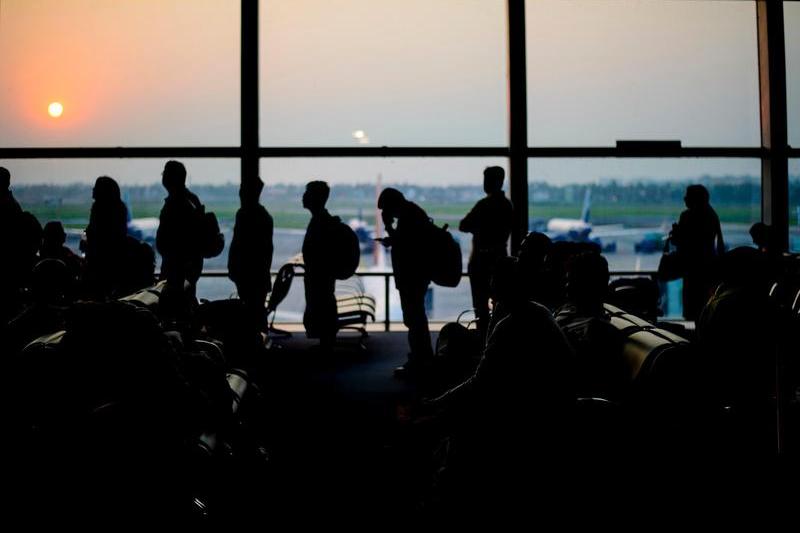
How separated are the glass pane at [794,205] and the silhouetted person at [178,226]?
223 inches

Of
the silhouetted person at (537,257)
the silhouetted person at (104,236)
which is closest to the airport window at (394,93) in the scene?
the silhouetted person at (104,236)

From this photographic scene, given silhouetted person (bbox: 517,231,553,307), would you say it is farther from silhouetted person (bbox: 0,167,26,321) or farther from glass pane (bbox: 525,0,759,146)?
glass pane (bbox: 525,0,759,146)

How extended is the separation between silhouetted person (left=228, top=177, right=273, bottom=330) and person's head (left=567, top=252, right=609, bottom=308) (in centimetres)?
308

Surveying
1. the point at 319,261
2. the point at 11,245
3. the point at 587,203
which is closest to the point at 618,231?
the point at 587,203

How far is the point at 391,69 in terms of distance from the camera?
734 centimetres

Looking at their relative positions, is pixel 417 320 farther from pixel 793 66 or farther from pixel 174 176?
pixel 793 66

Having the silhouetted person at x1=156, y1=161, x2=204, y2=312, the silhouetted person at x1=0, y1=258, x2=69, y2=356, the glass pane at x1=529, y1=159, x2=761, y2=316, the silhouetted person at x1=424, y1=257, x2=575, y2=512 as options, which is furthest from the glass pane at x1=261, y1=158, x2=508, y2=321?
the silhouetted person at x1=424, y1=257, x2=575, y2=512

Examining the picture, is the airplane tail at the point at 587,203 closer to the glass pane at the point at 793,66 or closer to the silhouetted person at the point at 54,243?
the glass pane at the point at 793,66

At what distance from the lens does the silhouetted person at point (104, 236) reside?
500 cm

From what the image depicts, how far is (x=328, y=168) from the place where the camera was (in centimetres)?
719

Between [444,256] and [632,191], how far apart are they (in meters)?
3.31

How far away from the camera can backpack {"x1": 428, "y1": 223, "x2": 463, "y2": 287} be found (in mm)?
5105

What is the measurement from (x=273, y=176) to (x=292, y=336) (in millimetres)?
1541

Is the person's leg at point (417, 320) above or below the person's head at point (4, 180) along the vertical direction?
below
